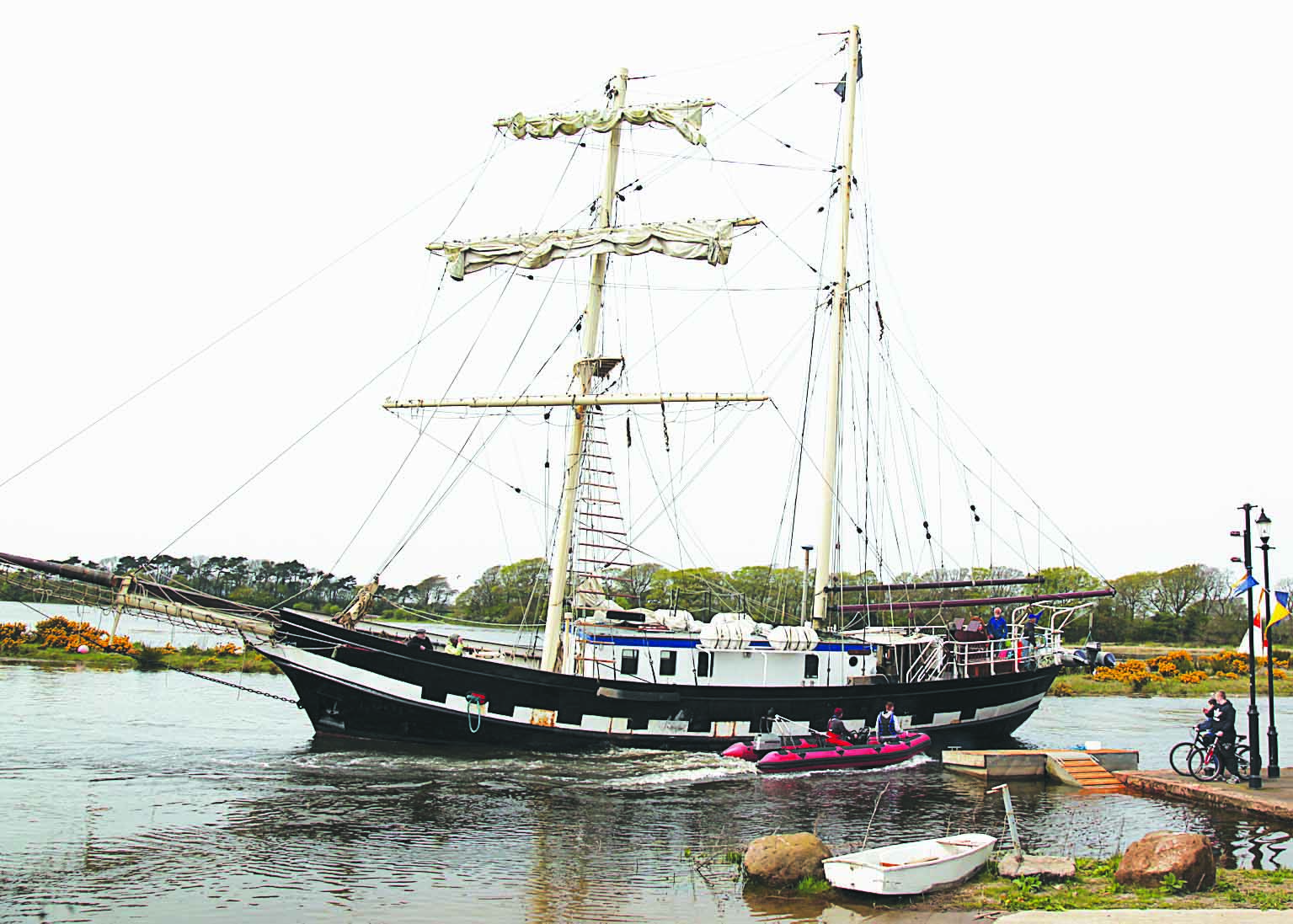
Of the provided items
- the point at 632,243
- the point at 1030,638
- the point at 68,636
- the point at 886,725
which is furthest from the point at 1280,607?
the point at 68,636

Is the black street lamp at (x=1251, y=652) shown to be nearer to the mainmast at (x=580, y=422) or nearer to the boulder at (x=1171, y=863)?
the boulder at (x=1171, y=863)

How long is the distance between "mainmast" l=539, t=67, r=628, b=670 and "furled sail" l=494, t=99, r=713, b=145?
0.44m

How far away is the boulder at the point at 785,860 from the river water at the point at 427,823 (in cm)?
39

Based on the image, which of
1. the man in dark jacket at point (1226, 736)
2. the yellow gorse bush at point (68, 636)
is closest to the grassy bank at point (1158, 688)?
the man in dark jacket at point (1226, 736)

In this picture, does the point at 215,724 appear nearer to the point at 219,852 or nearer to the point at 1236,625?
the point at 219,852

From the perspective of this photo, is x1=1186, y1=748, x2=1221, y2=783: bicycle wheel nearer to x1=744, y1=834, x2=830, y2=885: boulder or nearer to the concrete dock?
the concrete dock

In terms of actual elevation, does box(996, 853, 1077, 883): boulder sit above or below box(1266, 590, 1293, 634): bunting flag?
below

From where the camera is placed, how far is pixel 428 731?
28.0 metres

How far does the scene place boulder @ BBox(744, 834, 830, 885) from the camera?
14195mm

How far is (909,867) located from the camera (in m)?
13.5

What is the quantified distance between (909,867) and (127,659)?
52.6m

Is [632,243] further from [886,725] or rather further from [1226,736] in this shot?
[1226,736]

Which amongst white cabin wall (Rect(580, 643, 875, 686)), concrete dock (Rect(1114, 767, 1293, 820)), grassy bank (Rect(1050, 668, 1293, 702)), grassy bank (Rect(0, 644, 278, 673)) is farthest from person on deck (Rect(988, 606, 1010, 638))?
grassy bank (Rect(0, 644, 278, 673))

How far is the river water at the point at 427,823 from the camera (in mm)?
13680
